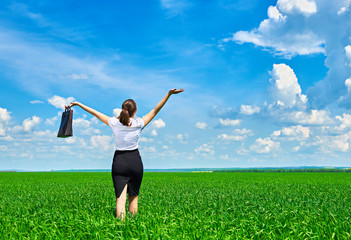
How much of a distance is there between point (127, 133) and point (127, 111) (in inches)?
18.0

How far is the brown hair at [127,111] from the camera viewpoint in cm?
635

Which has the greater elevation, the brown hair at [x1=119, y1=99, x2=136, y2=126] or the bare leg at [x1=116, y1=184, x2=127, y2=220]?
the brown hair at [x1=119, y1=99, x2=136, y2=126]

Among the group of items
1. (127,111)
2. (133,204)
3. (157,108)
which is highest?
(157,108)

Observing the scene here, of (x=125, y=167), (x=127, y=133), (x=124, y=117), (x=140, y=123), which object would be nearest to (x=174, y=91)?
(x=140, y=123)

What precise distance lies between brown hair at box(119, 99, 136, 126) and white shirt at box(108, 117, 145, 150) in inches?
4.9

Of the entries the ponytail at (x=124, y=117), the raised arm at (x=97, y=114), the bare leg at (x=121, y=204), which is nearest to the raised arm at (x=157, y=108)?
the ponytail at (x=124, y=117)

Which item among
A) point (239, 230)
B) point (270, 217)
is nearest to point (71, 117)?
point (239, 230)

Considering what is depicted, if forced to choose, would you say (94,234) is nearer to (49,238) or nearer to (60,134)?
(49,238)

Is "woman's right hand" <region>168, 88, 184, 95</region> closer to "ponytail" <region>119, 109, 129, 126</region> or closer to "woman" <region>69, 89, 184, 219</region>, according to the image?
"woman" <region>69, 89, 184, 219</region>

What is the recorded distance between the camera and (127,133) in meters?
6.46

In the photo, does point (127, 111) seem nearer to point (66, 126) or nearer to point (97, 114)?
point (97, 114)

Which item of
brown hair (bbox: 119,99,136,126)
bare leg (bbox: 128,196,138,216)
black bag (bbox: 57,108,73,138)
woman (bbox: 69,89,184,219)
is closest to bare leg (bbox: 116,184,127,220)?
woman (bbox: 69,89,184,219)

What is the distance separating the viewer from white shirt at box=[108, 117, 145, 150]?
6465 mm

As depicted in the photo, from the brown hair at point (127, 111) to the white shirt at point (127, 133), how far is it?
0.12 metres
